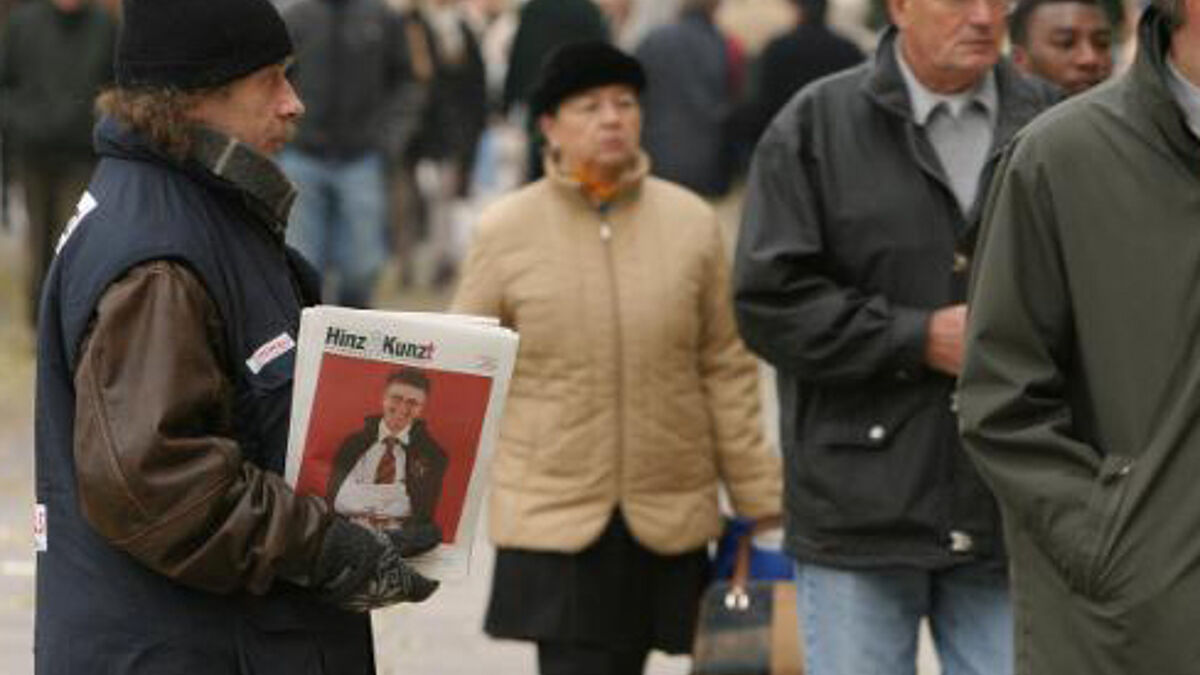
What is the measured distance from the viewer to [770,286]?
606cm

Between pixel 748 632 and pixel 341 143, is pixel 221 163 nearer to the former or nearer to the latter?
pixel 748 632

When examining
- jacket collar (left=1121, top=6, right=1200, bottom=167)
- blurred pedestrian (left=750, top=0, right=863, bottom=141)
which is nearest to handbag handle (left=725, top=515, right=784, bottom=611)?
jacket collar (left=1121, top=6, right=1200, bottom=167)

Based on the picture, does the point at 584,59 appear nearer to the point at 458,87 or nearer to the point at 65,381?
the point at 65,381

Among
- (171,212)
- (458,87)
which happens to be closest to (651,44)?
(458,87)

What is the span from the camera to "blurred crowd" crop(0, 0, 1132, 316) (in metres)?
14.2

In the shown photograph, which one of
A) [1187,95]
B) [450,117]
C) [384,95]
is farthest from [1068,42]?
[450,117]

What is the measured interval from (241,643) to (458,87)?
1318cm

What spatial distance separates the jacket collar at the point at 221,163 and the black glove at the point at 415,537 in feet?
1.76

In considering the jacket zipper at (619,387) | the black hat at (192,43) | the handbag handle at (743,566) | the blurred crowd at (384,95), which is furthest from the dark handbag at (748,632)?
the blurred crowd at (384,95)

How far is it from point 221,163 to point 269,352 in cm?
30

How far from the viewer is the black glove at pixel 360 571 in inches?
182

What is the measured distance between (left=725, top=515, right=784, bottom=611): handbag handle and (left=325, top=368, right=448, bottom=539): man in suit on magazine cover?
2118 millimetres

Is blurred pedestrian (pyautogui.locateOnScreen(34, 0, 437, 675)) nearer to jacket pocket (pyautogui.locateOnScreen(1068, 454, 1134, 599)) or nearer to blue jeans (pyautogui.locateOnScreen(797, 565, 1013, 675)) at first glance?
jacket pocket (pyautogui.locateOnScreen(1068, 454, 1134, 599))

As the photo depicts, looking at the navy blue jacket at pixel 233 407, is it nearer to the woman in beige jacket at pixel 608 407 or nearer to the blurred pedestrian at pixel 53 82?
the woman in beige jacket at pixel 608 407
